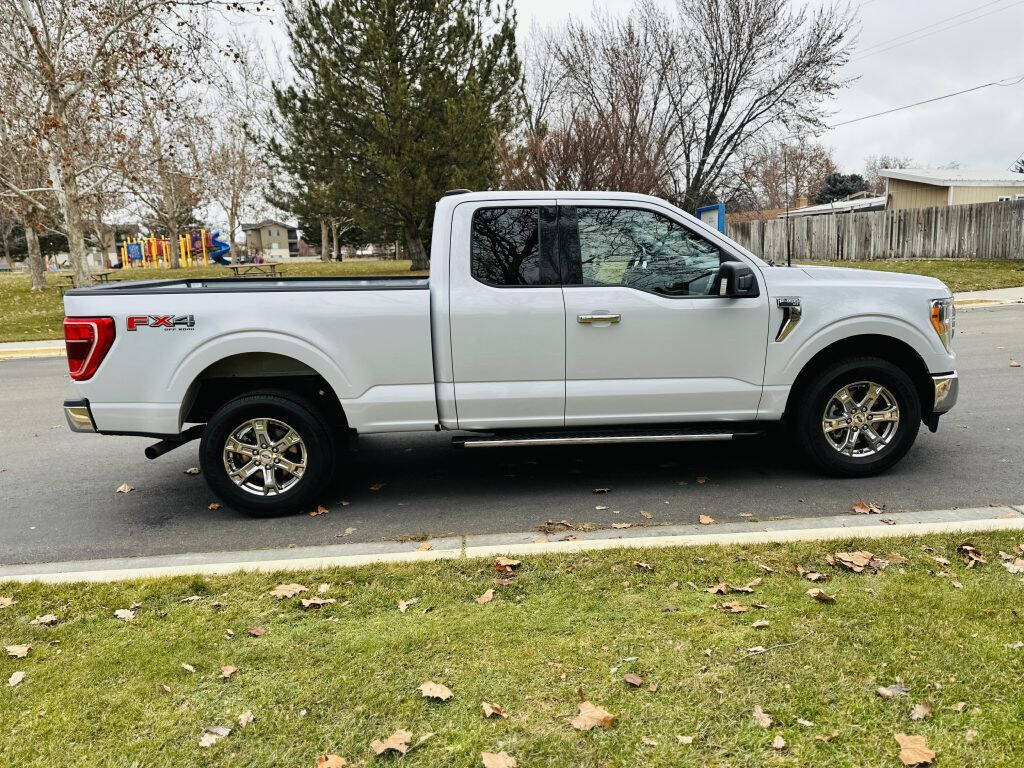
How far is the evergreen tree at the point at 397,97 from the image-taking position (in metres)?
24.4

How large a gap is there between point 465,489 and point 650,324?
1.82 m

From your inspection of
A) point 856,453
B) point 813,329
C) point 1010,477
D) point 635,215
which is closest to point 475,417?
point 635,215

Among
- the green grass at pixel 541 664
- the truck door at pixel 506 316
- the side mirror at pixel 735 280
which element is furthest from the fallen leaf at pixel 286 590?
the side mirror at pixel 735 280

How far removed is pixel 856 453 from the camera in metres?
5.59

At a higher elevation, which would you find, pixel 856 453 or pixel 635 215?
pixel 635 215

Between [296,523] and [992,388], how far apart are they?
7.42 meters

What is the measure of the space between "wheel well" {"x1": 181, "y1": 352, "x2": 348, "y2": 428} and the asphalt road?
703mm

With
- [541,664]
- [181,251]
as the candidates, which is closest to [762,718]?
[541,664]

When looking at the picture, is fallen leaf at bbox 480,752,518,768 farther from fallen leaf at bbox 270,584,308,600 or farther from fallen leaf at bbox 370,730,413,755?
fallen leaf at bbox 270,584,308,600

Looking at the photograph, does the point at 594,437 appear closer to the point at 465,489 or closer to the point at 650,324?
the point at 650,324

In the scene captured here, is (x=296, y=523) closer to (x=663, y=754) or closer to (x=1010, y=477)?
(x=663, y=754)

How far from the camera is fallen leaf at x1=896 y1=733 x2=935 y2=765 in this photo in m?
2.53

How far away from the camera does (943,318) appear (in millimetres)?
5473

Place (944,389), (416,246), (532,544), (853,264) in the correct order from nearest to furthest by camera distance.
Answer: (532,544) < (944,389) < (853,264) < (416,246)
